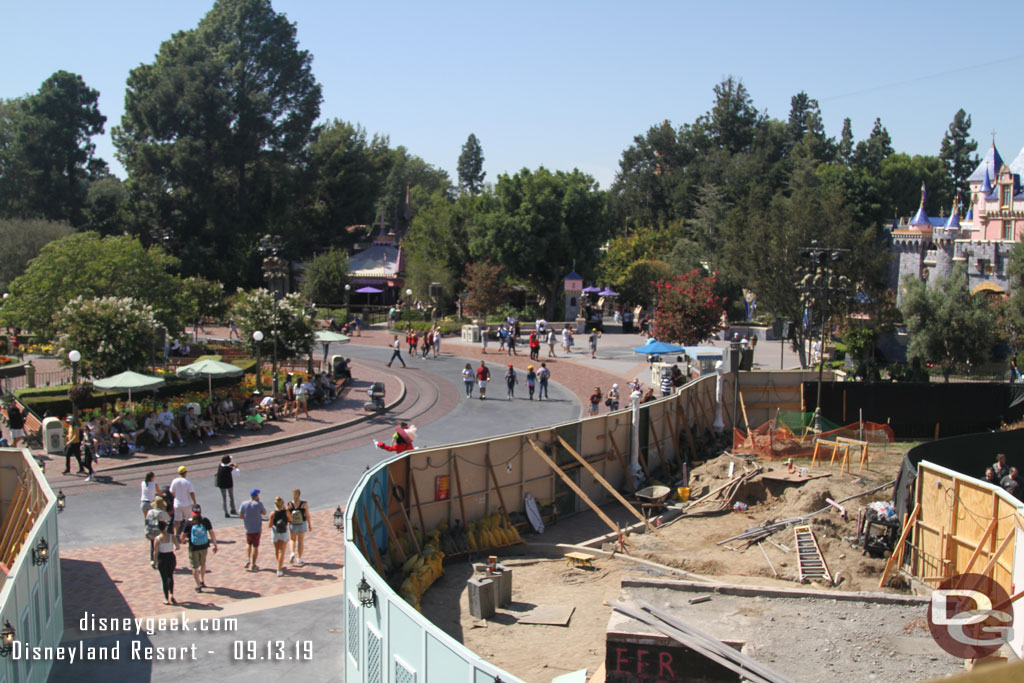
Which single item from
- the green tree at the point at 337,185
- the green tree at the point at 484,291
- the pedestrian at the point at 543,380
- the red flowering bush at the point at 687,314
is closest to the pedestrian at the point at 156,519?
the pedestrian at the point at 543,380

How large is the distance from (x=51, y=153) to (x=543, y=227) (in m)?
45.6

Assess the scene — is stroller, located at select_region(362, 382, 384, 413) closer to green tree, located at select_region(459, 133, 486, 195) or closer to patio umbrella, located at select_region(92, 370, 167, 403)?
patio umbrella, located at select_region(92, 370, 167, 403)

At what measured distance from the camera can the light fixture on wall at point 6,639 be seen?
28.8ft

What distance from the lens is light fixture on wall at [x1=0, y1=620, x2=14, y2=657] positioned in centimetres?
879

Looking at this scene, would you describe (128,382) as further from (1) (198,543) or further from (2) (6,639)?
(2) (6,639)

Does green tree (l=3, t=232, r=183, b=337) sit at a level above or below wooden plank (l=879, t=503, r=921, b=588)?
above

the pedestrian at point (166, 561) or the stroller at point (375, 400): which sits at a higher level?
the stroller at point (375, 400)

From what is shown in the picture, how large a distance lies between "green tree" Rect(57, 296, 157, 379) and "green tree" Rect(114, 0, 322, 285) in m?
39.2

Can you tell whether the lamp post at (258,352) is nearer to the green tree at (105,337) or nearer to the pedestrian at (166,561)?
the green tree at (105,337)

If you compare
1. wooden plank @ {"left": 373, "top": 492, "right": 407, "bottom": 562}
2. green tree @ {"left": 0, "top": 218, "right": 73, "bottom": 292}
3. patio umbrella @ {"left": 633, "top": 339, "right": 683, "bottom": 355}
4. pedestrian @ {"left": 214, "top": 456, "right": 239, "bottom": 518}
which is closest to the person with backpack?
wooden plank @ {"left": 373, "top": 492, "right": 407, "bottom": 562}

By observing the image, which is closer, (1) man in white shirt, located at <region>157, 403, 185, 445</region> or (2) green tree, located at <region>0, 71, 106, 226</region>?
(1) man in white shirt, located at <region>157, 403, 185, 445</region>

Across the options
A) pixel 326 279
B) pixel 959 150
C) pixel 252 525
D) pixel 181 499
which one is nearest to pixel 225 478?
pixel 181 499

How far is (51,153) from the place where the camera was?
7744cm

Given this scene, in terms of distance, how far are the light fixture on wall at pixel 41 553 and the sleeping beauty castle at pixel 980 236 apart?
45.4m
